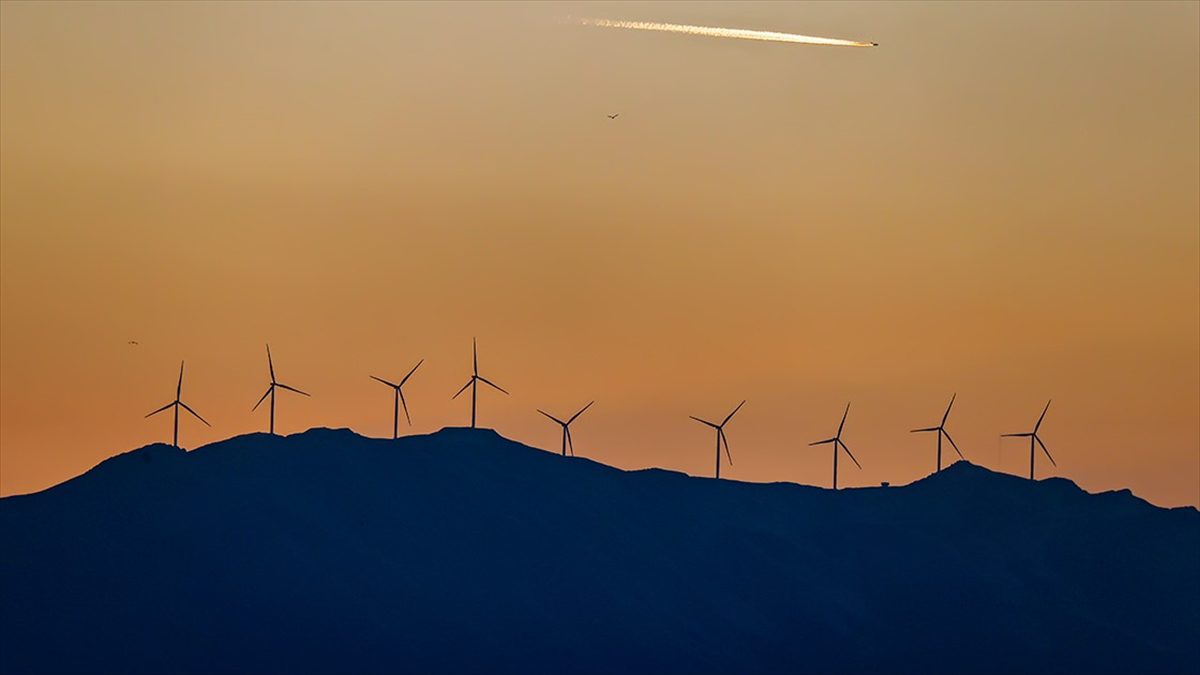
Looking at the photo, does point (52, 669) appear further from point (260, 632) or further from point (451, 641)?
point (451, 641)

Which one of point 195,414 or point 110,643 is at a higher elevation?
point 195,414

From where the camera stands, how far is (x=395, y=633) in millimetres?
194875

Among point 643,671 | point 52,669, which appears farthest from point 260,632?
point 643,671

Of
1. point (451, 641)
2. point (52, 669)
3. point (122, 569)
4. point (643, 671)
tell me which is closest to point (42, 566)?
point (122, 569)

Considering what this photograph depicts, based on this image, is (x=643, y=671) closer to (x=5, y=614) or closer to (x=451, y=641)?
(x=451, y=641)

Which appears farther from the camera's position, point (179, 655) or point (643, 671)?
point (643, 671)

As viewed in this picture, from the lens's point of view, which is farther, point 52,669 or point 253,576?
point 253,576

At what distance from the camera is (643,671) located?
200 meters

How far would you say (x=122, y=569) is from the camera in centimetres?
19900

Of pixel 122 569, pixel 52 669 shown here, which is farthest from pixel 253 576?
pixel 52 669

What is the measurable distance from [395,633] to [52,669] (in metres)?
28.0

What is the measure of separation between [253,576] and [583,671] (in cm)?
2725

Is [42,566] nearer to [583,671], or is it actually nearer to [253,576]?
[253,576]

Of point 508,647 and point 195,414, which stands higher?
point 195,414
